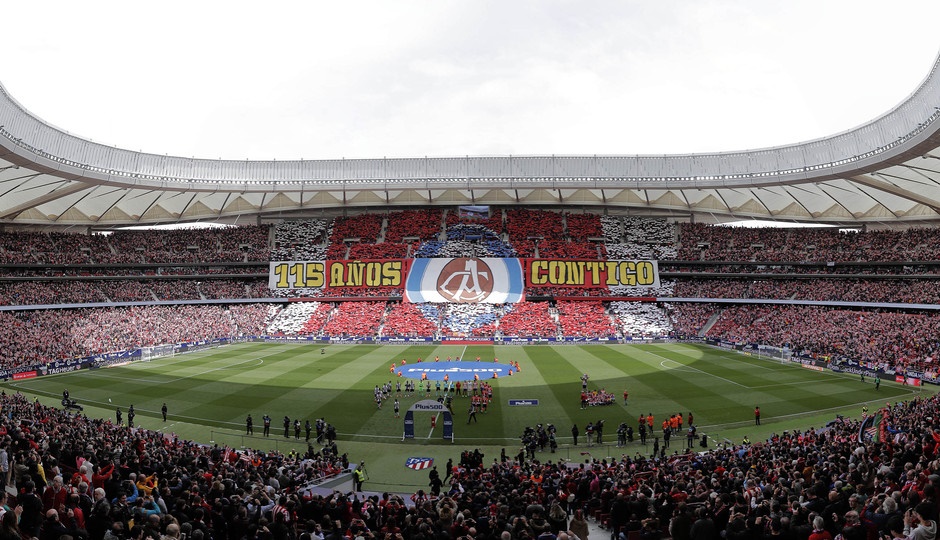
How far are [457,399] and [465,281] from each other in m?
36.6

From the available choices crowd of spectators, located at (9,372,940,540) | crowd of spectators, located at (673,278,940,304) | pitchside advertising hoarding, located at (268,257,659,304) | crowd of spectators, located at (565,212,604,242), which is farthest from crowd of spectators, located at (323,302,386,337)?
crowd of spectators, located at (9,372,940,540)

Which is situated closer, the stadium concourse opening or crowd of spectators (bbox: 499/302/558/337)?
the stadium concourse opening

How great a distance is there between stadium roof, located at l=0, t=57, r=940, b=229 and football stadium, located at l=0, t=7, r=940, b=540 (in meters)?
0.35

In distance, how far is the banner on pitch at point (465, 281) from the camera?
65938 millimetres

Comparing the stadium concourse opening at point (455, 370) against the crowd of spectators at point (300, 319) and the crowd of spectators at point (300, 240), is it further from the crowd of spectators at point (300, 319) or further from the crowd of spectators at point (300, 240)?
the crowd of spectators at point (300, 240)

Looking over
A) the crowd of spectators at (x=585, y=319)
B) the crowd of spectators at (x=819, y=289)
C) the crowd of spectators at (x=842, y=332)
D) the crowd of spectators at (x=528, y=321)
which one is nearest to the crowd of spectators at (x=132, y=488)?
the crowd of spectators at (x=842, y=332)

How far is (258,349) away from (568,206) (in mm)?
44353

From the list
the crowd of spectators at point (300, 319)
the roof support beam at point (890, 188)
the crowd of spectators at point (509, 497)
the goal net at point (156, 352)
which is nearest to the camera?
the crowd of spectators at point (509, 497)

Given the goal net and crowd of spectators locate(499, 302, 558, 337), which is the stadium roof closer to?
crowd of spectators locate(499, 302, 558, 337)

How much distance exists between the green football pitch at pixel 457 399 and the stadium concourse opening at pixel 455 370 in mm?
1253

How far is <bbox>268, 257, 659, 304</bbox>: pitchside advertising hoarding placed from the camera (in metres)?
66.6

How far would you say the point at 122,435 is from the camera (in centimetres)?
1816

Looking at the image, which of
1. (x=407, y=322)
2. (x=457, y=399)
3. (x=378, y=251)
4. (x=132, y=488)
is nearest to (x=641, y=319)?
(x=407, y=322)

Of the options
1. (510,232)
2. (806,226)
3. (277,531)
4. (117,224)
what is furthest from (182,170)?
(806,226)
